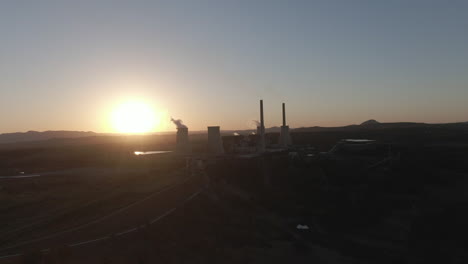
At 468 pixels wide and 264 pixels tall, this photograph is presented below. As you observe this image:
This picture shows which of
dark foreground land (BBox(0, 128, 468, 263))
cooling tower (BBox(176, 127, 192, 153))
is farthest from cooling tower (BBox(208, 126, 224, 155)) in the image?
dark foreground land (BBox(0, 128, 468, 263))

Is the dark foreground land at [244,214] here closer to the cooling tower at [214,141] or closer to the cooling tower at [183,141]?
the cooling tower at [214,141]

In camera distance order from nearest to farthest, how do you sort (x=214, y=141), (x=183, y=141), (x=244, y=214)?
1. (x=244, y=214)
2. (x=214, y=141)
3. (x=183, y=141)

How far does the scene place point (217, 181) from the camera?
31.2 meters

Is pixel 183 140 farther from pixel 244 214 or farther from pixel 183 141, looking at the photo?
pixel 244 214

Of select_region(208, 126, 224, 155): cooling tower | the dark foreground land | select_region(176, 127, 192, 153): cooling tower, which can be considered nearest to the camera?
the dark foreground land

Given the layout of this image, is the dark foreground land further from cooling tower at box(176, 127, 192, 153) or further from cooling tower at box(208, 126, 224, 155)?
cooling tower at box(176, 127, 192, 153)

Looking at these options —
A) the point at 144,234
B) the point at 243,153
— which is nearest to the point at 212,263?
the point at 144,234

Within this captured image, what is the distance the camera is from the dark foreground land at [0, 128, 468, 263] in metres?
16.8

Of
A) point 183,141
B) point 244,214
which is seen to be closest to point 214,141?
point 183,141

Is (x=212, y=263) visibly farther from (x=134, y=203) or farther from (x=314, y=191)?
(x=314, y=191)

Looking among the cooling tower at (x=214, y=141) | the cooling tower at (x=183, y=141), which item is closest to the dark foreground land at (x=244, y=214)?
the cooling tower at (x=214, y=141)

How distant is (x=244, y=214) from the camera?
24250 millimetres

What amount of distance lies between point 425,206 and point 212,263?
19.3 meters

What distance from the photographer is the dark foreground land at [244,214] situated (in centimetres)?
1675
